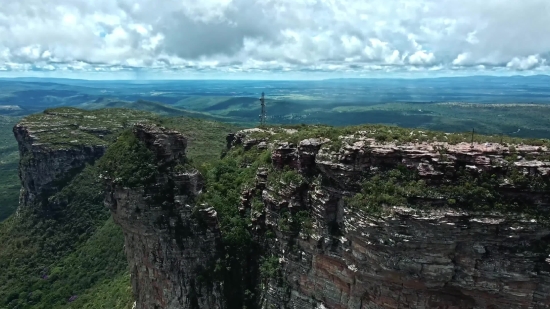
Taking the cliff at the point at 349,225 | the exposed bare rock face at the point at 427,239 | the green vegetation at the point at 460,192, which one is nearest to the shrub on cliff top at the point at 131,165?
the cliff at the point at 349,225

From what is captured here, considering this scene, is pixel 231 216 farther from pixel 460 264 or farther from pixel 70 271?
pixel 70 271

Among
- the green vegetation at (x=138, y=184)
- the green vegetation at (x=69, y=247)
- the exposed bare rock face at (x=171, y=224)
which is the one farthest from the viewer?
the green vegetation at (x=69, y=247)

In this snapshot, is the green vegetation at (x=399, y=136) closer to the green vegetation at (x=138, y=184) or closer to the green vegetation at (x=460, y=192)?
the green vegetation at (x=138, y=184)

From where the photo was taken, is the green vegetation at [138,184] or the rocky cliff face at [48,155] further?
the rocky cliff face at [48,155]

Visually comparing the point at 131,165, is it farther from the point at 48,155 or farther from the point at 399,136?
the point at 48,155

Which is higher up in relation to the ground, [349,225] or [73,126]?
[349,225]

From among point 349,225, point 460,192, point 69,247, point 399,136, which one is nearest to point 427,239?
point 460,192
